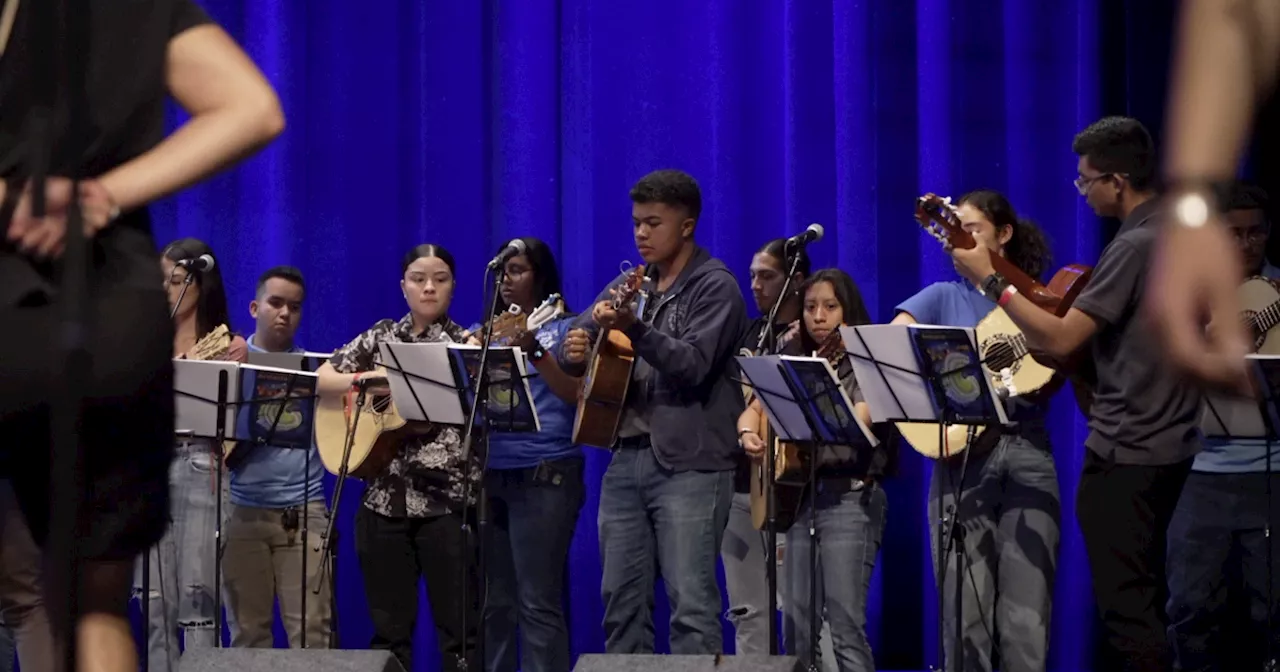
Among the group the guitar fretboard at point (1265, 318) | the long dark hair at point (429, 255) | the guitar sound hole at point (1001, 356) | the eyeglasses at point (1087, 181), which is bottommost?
the guitar sound hole at point (1001, 356)

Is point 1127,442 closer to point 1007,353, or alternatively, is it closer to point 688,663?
point 1007,353

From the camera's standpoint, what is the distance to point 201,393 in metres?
5.50

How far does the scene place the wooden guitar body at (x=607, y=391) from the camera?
5.54 meters

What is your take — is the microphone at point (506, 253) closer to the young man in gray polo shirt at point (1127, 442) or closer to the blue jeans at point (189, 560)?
the blue jeans at point (189, 560)

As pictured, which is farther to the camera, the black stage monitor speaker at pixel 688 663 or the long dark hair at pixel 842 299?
the long dark hair at pixel 842 299

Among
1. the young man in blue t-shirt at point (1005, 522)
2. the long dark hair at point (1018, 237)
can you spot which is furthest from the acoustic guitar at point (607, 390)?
the long dark hair at point (1018, 237)

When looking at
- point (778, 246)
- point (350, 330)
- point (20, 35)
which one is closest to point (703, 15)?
point (778, 246)

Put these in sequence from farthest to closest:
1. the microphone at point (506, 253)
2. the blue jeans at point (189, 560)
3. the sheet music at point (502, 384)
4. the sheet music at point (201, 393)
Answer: the blue jeans at point (189, 560) < the microphone at point (506, 253) < the sheet music at point (201, 393) < the sheet music at point (502, 384)

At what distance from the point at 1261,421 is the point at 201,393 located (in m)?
3.68

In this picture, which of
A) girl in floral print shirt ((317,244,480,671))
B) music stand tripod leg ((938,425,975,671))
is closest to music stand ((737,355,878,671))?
music stand tripod leg ((938,425,975,671))

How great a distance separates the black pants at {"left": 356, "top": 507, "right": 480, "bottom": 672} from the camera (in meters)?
5.92

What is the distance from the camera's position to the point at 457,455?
19.4 ft

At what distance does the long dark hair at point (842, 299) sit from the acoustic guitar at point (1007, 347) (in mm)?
513

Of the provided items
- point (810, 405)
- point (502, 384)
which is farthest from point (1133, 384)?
point (502, 384)
